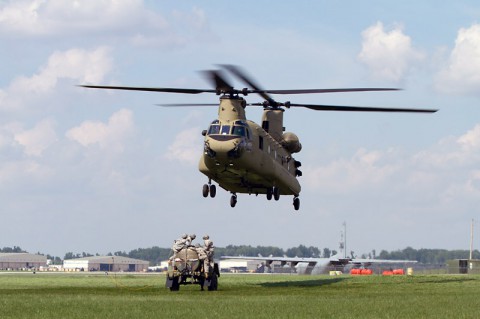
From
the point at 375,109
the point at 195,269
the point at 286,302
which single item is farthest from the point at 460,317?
the point at 375,109

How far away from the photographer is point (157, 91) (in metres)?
46.1

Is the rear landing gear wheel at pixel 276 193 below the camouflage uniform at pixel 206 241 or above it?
above

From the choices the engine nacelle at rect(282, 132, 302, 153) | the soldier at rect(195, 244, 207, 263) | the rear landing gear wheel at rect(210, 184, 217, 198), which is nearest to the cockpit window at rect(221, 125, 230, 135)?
the rear landing gear wheel at rect(210, 184, 217, 198)

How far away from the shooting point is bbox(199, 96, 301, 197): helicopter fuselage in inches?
1825

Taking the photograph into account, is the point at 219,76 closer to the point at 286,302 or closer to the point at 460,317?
the point at 286,302

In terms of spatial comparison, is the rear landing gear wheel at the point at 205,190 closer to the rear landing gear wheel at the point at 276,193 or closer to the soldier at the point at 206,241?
the rear landing gear wheel at the point at 276,193

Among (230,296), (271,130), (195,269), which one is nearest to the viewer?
(230,296)

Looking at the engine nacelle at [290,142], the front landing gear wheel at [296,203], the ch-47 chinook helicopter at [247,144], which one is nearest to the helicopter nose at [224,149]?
the ch-47 chinook helicopter at [247,144]

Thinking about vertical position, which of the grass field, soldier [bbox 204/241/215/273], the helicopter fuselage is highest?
the helicopter fuselage

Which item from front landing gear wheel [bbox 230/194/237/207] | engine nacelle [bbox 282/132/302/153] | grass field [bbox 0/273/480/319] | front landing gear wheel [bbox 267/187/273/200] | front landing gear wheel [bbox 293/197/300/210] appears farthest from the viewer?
front landing gear wheel [bbox 293/197/300/210]

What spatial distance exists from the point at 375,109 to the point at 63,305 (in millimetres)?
23203

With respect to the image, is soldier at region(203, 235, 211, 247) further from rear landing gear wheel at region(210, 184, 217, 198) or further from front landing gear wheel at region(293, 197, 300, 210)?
front landing gear wheel at region(293, 197, 300, 210)

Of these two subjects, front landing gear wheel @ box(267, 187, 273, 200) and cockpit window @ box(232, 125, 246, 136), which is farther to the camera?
front landing gear wheel @ box(267, 187, 273, 200)

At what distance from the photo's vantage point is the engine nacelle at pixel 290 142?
56.3 metres
